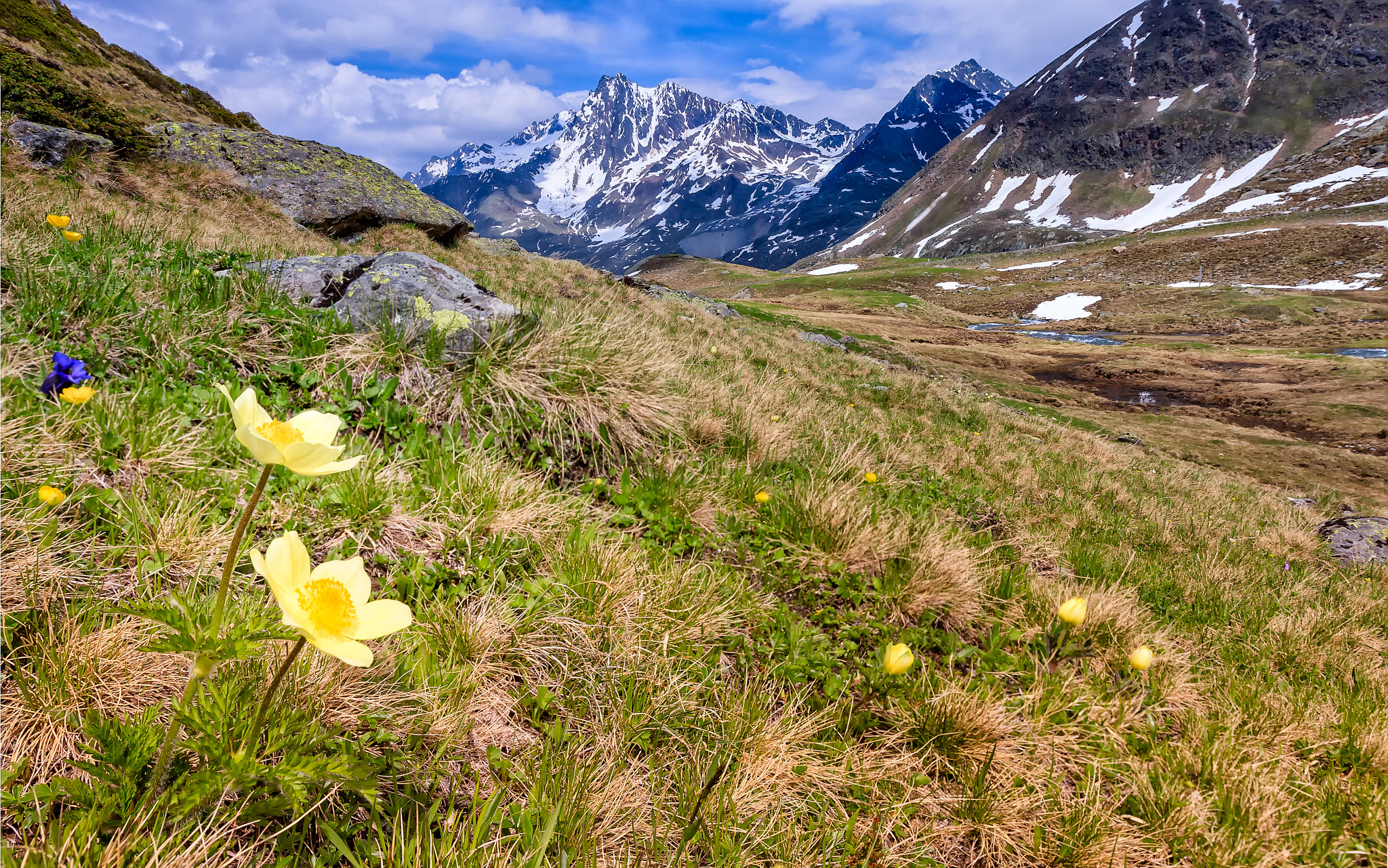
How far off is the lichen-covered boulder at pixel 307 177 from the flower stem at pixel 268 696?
13.7m

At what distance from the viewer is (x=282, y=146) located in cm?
1419

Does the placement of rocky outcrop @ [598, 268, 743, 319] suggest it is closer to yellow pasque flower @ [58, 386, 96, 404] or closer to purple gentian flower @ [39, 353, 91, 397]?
purple gentian flower @ [39, 353, 91, 397]

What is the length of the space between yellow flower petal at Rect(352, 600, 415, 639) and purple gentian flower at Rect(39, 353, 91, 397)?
8.56 feet

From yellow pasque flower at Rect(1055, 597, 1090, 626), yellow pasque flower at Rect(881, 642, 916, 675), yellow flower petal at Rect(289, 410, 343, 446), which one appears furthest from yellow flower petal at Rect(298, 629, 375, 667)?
yellow pasque flower at Rect(1055, 597, 1090, 626)

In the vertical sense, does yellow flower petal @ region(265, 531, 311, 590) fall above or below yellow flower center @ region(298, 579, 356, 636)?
above

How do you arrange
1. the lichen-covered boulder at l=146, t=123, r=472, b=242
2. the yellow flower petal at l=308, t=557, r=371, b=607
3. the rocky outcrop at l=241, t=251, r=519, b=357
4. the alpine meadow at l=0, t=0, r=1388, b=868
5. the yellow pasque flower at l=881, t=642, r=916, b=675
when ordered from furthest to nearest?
the lichen-covered boulder at l=146, t=123, r=472, b=242
the rocky outcrop at l=241, t=251, r=519, b=357
the yellow pasque flower at l=881, t=642, r=916, b=675
the alpine meadow at l=0, t=0, r=1388, b=868
the yellow flower petal at l=308, t=557, r=371, b=607

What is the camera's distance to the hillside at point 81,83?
35.4 feet

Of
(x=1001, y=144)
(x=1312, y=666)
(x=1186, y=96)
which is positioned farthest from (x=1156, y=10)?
(x=1312, y=666)

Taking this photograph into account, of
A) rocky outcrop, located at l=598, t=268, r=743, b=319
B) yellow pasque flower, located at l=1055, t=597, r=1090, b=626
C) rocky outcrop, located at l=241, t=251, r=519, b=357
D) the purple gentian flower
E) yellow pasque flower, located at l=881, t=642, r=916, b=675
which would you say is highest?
rocky outcrop, located at l=598, t=268, r=743, b=319

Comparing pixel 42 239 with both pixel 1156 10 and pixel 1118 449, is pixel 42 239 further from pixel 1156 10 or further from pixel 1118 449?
pixel 1156 10

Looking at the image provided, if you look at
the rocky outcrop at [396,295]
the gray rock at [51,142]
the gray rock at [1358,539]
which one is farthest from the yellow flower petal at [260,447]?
the gray rock at [51,142]

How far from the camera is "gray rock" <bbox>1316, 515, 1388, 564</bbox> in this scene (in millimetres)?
7816

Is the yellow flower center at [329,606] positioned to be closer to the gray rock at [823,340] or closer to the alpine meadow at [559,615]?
the alpine meadow at [559,615]

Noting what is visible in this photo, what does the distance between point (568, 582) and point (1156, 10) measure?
264906 millimetres
